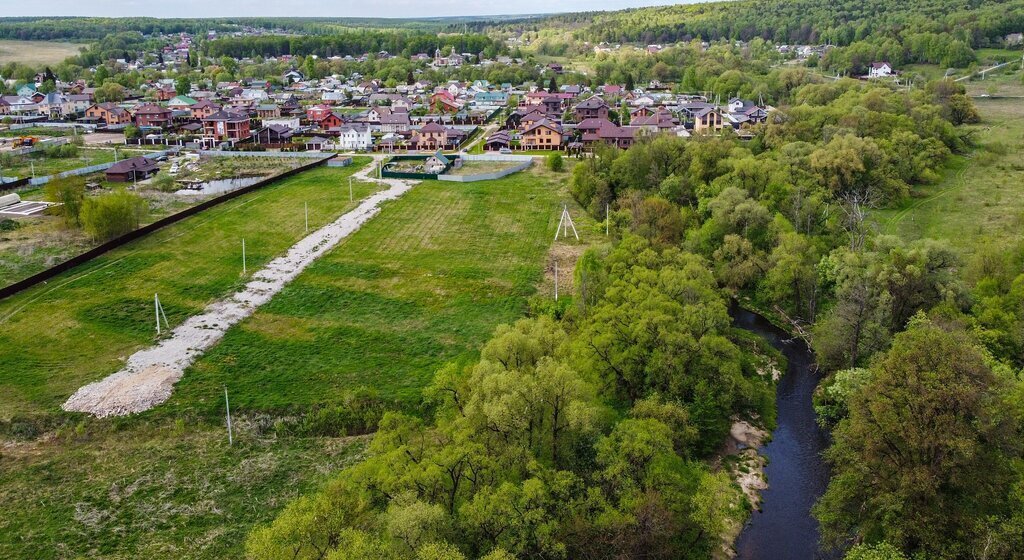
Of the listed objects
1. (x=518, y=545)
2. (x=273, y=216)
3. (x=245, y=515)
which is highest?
(x=273, y=216)

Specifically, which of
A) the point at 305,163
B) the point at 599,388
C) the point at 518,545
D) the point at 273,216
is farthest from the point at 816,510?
the point at 305,163

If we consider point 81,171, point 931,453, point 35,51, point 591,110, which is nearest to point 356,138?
point 81,171

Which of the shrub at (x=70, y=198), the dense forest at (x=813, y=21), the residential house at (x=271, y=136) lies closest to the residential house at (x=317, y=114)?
the residential house at (x=271, y=136)

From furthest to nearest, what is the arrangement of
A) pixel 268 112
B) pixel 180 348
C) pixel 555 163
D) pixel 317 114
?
pixel 268 112 < pixel 317 114 < pixel 555 163 < pixel 180 348

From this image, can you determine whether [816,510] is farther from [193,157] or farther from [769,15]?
[769,15]

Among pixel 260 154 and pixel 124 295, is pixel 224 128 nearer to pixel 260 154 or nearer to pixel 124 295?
pixel 260 154

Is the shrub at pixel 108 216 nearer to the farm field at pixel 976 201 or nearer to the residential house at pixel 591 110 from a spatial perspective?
the farm field at pixel 976 201

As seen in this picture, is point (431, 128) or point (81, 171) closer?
point (81, 171)
